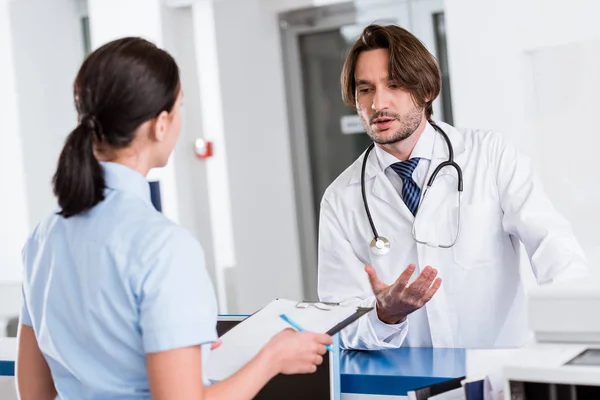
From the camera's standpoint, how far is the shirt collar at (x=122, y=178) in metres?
1.21

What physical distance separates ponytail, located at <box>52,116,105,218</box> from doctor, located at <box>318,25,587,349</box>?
0.96 meters

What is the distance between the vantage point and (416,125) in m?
2.12

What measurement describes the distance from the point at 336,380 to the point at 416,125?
2.65 ft

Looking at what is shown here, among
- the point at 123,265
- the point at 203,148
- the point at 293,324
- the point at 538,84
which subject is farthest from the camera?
the point at 203,148

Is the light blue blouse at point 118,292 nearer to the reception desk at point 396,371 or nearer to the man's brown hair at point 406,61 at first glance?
the reception desk at point 396,371

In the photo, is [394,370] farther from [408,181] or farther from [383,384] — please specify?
[408,181]

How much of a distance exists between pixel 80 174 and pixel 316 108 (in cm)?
328

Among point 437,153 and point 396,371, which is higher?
point 437,153

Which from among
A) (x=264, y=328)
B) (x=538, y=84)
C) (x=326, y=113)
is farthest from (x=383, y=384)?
(x=326, y=113)

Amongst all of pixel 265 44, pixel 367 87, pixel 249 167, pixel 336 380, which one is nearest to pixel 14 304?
pixel 249 167

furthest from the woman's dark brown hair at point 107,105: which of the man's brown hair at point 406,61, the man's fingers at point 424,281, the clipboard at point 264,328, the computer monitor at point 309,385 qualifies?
the man's brown hair at point 406,61

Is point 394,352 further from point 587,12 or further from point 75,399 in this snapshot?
point 587,12

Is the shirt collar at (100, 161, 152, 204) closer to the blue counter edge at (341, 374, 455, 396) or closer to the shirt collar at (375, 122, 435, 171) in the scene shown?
the blue counter edge at (341, 374, 455, 396)

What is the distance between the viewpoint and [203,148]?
416cm
